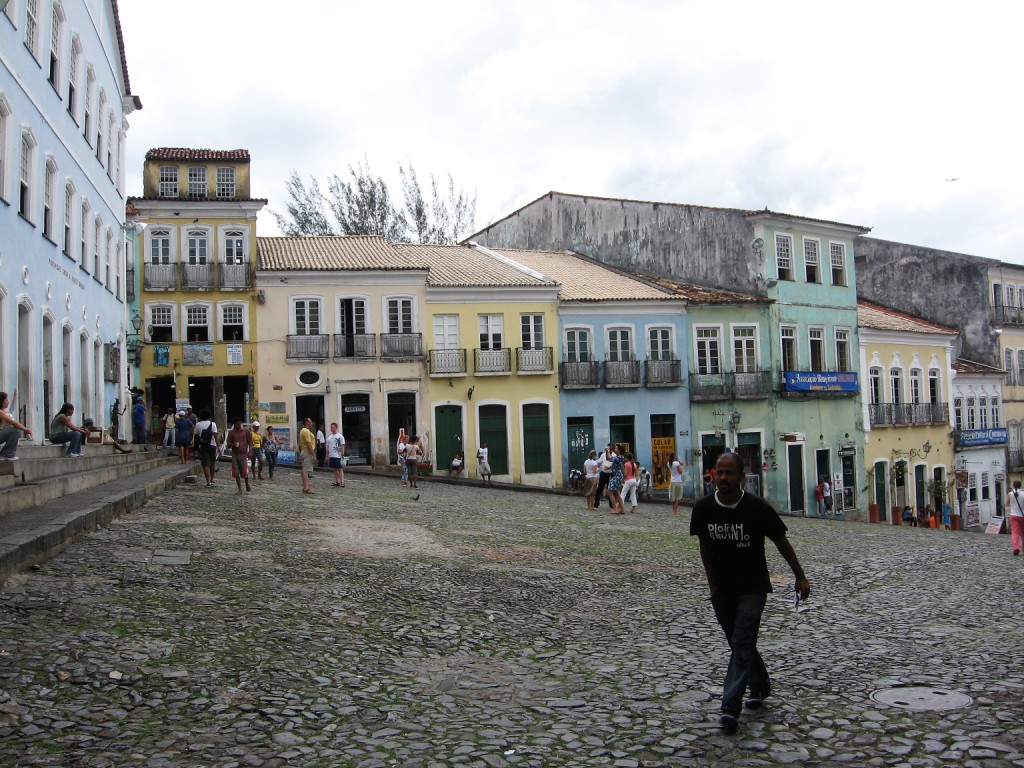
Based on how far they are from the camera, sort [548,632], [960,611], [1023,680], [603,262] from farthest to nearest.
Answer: [603,262]
[960,611]
[548,632]
[1023,680]

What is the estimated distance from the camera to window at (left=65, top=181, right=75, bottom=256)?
1992 cm

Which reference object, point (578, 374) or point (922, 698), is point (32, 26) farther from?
point (578, 374)

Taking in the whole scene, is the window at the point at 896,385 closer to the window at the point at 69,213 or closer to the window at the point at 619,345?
the window at the point at 619,345

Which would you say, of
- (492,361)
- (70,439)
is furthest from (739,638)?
(492,361)

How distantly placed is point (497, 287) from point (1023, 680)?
27621 mm

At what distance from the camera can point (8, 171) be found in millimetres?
15531

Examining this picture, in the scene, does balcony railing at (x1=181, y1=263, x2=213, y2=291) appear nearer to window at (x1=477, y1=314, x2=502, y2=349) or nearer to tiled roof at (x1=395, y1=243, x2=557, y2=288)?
tiled roof at (x1=395, y1=243, x2=557, y2=288)

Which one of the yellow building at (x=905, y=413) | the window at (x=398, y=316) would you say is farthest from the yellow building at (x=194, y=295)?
the yellow building at (x=905, y=413)

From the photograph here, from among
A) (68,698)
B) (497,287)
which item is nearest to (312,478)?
(497,287)

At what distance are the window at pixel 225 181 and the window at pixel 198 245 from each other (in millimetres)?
1580

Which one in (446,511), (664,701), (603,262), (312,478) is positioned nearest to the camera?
(664,701)

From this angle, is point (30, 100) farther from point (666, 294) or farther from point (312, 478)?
point (666, 294)

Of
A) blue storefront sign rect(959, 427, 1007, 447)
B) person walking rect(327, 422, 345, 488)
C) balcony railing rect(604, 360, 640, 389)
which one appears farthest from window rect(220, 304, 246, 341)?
blue storefront sign rect(959, 427, 1007, 447)

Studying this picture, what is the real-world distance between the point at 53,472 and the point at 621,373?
23521 mm
